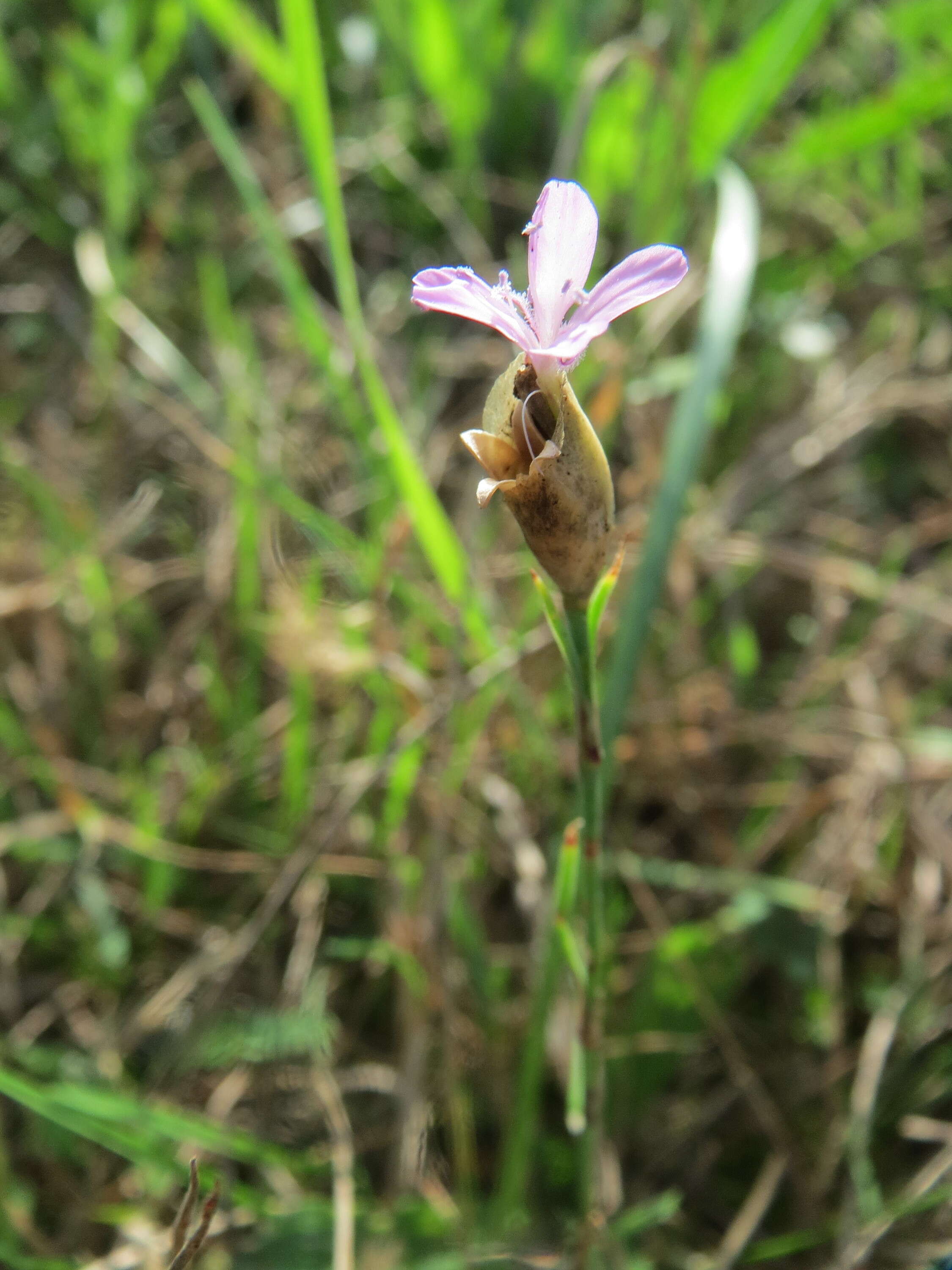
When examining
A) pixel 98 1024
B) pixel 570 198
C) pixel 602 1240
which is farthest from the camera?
pixel 98 1024

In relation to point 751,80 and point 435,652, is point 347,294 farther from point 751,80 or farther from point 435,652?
point 751,80

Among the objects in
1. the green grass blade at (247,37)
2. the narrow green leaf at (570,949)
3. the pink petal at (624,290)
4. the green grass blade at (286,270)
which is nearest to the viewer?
the pink petal at (624,290)

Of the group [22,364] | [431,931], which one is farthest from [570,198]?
[22,364]

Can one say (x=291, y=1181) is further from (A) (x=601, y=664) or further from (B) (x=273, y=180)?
(B) (x=273, y=180)

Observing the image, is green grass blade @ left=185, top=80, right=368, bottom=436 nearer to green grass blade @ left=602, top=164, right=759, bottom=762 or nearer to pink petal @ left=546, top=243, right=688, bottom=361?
green grass blade @ left=602, top=164, right=759, bottom=762

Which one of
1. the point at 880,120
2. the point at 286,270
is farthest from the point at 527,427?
the point at 880,120

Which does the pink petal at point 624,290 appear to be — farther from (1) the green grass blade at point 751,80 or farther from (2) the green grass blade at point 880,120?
(2) the green grass blade at point 880,120

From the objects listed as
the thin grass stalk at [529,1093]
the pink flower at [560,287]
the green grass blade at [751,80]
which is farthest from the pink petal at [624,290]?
the green grass blade at [751,80]

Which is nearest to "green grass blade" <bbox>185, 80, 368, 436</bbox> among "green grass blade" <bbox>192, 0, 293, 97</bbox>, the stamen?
"green grass blade" <bbox>192, 0, 293, 97</bbox>
